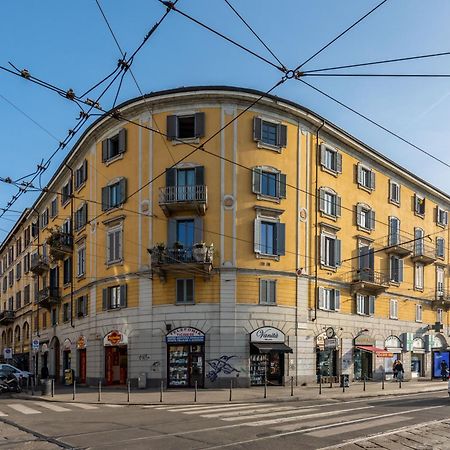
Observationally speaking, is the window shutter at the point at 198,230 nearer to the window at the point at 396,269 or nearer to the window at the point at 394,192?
the window at the point at 396,269

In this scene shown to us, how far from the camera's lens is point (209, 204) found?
1257 inches

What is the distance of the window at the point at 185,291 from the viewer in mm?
31469

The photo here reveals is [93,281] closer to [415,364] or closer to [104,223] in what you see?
[104,223]

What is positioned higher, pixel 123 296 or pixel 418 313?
pixel 123 296

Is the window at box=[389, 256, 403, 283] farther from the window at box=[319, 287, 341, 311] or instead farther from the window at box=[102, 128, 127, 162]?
the window at box=[102, 128, 127, 162]

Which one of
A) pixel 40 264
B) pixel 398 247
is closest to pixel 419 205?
pixel 398 247

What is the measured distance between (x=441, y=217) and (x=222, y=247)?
2697cm

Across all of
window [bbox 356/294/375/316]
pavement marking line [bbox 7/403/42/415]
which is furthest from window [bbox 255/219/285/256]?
pavement marking line [bbox 7/403/42/415]

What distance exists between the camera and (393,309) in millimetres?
42656

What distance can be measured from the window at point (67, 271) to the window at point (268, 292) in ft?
54.5

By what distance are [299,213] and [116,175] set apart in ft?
36.5

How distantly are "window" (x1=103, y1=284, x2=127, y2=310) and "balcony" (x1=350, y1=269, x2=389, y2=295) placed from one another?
48.5 feet

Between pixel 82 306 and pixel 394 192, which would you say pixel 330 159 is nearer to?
pixel 394 192

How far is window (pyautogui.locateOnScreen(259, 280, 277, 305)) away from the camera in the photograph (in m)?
31.9
